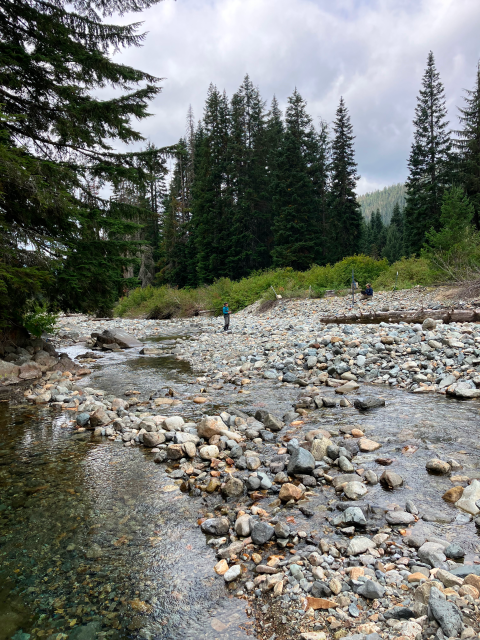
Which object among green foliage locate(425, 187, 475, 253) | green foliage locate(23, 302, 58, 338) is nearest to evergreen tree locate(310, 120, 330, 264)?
green foliage locate(425, 187, 475, 253)

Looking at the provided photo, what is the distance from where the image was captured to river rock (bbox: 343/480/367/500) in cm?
321

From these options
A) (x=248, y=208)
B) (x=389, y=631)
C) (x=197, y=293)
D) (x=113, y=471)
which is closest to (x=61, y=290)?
(x=113, y=471)

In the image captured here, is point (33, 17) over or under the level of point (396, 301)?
over

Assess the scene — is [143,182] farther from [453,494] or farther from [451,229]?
[451,229]

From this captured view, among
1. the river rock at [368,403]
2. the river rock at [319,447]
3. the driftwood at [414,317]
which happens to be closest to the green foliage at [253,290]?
the driftwood at [414,317]

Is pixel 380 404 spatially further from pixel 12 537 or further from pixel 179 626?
pixel 12 537

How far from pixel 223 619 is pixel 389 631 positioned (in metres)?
0.89

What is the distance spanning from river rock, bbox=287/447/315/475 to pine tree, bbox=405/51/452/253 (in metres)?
33.8

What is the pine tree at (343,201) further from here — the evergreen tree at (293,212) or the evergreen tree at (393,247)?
the evergreen tree at (393,247)

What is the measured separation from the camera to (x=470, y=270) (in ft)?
50.2

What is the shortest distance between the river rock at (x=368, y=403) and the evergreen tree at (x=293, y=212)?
2726 cm

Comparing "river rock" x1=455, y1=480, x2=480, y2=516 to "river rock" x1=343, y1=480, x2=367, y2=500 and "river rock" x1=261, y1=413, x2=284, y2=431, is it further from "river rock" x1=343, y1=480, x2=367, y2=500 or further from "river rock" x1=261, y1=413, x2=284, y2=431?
"river rock" x1=261, y1=413, x2=284, y2=431

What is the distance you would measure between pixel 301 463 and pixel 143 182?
987 cm

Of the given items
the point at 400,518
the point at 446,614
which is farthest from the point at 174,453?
the point at 446,614
